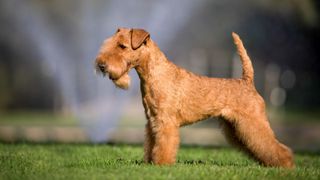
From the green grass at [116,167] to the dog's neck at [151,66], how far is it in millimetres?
1034

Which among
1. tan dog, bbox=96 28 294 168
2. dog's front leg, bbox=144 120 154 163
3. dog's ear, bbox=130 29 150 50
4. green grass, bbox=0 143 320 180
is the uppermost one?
dog's ear, bbox=130 29 150 50

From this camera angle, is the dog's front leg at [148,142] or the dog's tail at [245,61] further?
the dog's tail at [245,61]

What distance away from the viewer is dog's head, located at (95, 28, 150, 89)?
719 cm

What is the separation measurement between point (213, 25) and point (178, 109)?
28.3 metres

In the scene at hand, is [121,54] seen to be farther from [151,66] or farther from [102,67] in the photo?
[151,66]

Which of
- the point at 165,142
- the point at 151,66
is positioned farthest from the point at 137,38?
the point at 165,142

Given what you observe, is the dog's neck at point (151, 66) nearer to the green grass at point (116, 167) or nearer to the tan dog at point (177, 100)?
the tan dog at point (177, 100)

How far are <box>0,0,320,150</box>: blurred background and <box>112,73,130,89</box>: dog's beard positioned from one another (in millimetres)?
11692

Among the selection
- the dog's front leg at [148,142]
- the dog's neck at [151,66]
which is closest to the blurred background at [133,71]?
the dog's front leg at [148,142]

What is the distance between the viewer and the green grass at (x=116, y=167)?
6.95 meters

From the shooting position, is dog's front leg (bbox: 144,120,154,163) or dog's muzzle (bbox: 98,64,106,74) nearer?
dog's muzzle (bbox: 98,64,106,74)

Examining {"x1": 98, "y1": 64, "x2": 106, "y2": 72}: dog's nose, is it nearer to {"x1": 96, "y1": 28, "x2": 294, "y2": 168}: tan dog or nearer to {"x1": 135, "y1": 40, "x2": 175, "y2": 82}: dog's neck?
{"x1": 96, "y1": 28, "x2": 294, "y2": 168}: tan dog

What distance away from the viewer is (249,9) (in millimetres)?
29984

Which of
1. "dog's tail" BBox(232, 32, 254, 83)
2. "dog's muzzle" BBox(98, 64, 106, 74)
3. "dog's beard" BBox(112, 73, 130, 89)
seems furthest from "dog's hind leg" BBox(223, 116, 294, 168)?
"dog's muzzle" BBox(98, 64, 106, 74)
